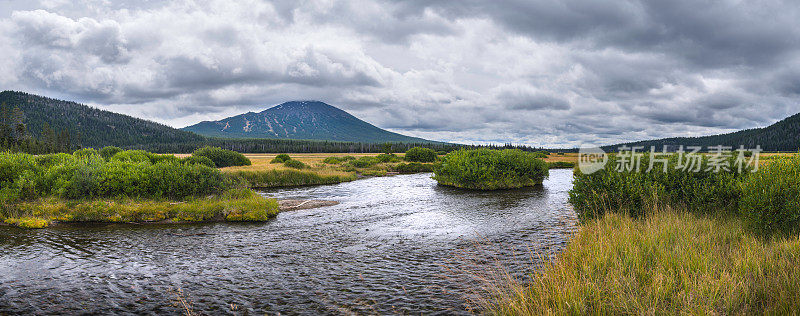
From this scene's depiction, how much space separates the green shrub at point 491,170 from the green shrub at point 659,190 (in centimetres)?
2222

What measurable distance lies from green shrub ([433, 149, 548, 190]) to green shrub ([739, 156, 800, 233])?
27.8 meters

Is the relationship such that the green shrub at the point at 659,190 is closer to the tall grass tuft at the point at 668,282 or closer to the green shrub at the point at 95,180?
the tall grass tuft at the point at 668,282

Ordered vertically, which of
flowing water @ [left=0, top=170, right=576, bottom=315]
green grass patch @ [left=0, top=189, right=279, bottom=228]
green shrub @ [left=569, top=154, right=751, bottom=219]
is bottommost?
flowing water @ [left=0, top=170, right=576, bottom=315]

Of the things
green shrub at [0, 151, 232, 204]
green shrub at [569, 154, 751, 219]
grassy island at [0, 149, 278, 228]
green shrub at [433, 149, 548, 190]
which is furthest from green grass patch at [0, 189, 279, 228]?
green shrub at [433, 149, 548, 190]

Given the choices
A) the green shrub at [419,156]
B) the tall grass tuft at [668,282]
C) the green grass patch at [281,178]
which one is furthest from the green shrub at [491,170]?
the green shrub at [419,156]

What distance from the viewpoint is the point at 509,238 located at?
17172 millimetres

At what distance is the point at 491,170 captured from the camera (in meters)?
40.3

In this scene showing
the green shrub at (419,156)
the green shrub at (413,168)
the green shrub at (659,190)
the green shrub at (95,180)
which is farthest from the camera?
the green shrub at (419,156)

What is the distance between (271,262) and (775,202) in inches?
629

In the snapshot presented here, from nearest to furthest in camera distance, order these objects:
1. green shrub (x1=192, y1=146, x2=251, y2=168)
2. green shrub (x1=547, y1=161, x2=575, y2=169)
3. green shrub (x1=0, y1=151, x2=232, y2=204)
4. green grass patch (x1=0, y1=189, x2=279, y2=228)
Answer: green grass patch (x1=0, y1=189, x2=279, y2=228), green shrub (x1=0, y1=151, x2=232, y2=204), green shrub (x1=192, y1=146, x2=251, y2=168), green shrub (x1=547, y1=161, x2=575, y2=169)

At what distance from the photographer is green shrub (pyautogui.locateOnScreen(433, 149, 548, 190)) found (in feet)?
134

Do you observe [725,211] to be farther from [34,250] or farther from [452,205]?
[34,250]

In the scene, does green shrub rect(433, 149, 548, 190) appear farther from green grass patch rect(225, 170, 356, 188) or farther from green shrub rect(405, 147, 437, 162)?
green shrub rect(405, 147, 437, 162)

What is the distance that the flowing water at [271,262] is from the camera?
10.2m
